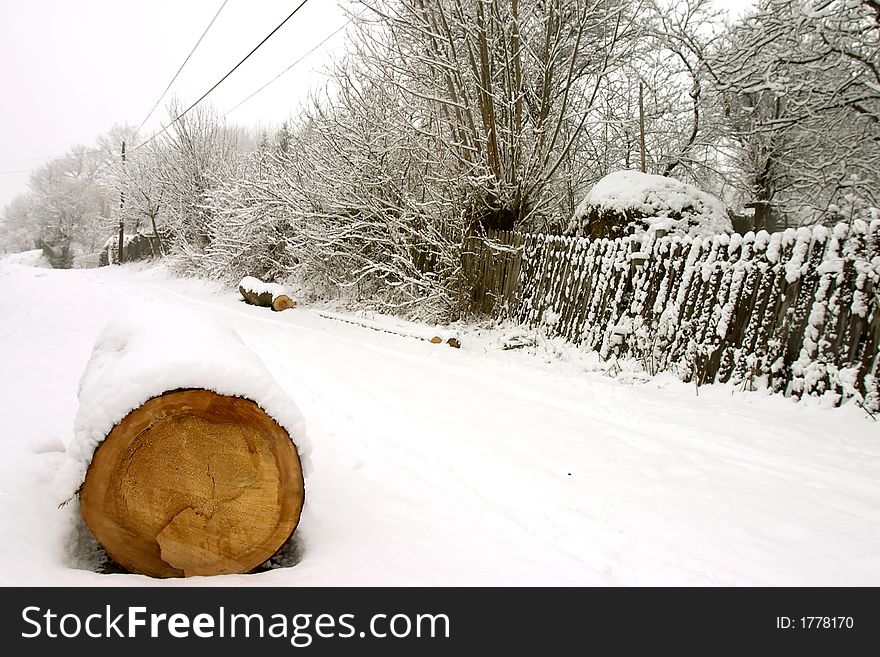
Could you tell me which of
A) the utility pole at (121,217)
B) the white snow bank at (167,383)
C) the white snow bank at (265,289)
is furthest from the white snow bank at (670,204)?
the utility pole at (121,217)

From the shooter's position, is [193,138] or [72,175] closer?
[193,138]

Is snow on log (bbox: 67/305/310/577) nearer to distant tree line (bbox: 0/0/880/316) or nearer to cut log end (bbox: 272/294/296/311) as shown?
distant tree line (bbox: 0/0/880/316)

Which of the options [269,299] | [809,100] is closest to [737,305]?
[809,100]

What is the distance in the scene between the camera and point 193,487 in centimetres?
196

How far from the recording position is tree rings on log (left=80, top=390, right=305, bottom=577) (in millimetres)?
1875

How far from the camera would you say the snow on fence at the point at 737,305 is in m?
4.36

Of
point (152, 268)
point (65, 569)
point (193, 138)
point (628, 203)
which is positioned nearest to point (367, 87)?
point (628, 203)

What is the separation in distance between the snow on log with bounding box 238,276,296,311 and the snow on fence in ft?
24.3

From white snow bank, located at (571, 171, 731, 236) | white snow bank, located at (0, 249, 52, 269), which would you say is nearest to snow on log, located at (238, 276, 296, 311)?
white snow bank, located at (571, 171, 731, 236)

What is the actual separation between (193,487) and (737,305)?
201 inches

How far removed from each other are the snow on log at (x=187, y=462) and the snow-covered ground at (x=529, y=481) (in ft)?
0.45
